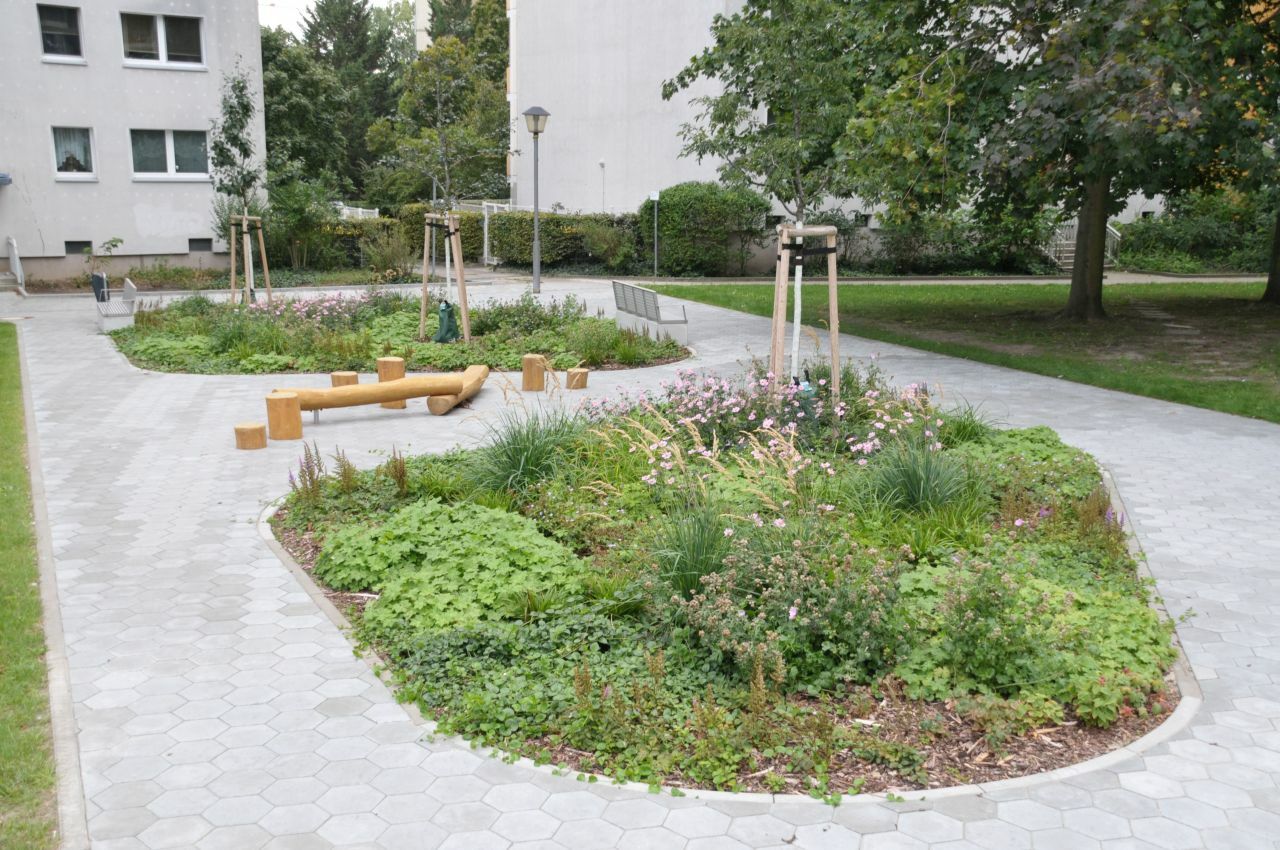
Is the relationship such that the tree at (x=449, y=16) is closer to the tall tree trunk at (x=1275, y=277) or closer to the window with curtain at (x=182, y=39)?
the window with curtain at (x=182, y=39)

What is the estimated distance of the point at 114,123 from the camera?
27.6 m

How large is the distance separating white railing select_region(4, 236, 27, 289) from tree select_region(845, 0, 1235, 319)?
20.6 meters

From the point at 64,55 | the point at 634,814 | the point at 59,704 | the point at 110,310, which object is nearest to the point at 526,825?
the point at 634,814

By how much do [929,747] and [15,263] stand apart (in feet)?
90.7

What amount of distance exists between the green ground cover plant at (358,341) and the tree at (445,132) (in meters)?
15.8

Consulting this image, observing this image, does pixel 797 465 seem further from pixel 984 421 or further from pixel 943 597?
pixel 984 421

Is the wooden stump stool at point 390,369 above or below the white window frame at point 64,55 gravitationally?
below

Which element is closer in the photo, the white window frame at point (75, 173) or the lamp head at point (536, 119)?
the lamp head at point (536, 119)

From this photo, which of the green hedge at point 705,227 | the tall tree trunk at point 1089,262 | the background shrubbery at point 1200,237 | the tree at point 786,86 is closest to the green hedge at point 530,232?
the green hedge at point 705,227

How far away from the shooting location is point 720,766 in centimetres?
462

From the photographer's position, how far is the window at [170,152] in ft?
92.5

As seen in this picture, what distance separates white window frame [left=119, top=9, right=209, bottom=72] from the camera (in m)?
27.7

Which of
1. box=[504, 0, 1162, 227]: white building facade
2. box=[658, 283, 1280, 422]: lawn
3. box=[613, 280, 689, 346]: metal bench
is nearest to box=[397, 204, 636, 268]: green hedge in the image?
box=[504, 0, 1162, 227]: white building facade

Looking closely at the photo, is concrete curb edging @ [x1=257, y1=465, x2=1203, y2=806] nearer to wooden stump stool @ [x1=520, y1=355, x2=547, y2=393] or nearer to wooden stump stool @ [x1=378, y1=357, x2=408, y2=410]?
wooden stump stool @ [x1=378, y1=357, x2=408, y2=410]
